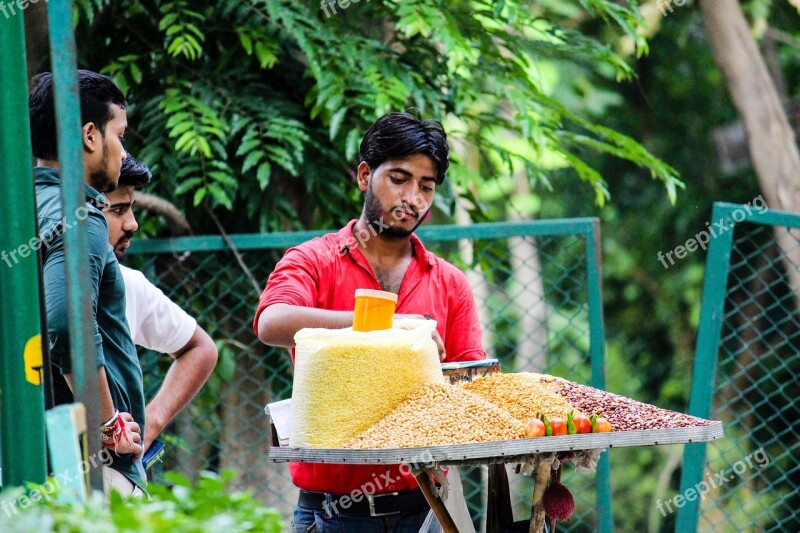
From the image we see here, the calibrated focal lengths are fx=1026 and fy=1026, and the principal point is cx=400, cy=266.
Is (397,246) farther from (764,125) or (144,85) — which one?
(764,125)

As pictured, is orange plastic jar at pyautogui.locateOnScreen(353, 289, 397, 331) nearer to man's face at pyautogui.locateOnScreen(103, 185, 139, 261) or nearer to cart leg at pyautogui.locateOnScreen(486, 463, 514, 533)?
cart leg at pyautogui.locateOnScreen(486, 463, 514, 533)

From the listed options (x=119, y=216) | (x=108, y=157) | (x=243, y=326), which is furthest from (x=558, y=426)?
(x=243, y=326)

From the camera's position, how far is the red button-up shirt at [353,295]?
9.87 feet

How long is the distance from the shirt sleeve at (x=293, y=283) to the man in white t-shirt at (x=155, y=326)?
0.41 metres

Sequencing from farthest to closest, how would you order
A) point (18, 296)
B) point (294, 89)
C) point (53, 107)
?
point (294, 89)
point (53, 107)
point (18, 296)

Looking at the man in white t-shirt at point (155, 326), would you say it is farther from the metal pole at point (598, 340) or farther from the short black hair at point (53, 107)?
the metal pole at point (598, 340)

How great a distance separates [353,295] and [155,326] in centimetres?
68

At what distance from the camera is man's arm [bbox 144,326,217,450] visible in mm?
3344

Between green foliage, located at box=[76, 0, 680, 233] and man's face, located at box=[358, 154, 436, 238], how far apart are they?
3.68ft

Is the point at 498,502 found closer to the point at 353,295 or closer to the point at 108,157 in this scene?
the point at 353,295

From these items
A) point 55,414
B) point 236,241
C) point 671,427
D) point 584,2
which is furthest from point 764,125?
point 55,414

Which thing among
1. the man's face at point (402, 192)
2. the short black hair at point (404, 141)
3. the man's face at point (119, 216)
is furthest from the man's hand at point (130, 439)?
the short black hair at point (404, 141)

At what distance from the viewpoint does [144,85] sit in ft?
15.3

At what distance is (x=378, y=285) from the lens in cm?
321
